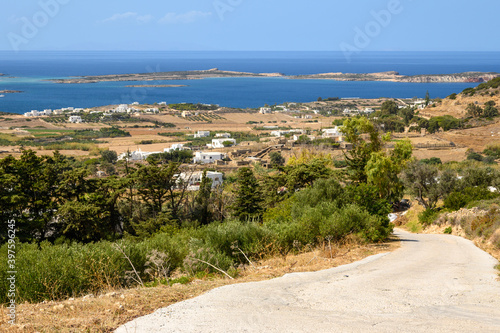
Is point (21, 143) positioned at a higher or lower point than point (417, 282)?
lower

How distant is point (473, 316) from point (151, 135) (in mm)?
66824

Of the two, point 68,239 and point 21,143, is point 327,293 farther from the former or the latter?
point 21,143

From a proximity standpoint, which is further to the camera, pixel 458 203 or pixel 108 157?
pixel 108 157

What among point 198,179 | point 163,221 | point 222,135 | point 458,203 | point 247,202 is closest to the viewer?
point 163,221

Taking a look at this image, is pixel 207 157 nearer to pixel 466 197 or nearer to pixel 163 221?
pixel 163 221

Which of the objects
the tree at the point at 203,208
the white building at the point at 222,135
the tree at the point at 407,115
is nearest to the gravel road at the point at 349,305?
the tree at the point at 203,208

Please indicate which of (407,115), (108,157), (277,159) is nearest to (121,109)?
(108,157)

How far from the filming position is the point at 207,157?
156ft

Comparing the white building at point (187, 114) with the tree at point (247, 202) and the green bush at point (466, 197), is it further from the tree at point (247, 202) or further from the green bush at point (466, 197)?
the green bush at point (466, 197)

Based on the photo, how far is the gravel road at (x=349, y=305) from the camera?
15.1 feet

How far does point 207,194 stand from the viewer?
20875mm

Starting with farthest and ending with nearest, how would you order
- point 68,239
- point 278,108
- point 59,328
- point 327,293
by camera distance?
1. point 278,108
2. point 68,239
3. point 327,293
4. point 59,328

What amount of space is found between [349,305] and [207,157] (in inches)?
1680

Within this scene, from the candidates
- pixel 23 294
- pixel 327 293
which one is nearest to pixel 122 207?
pixel 23 294
